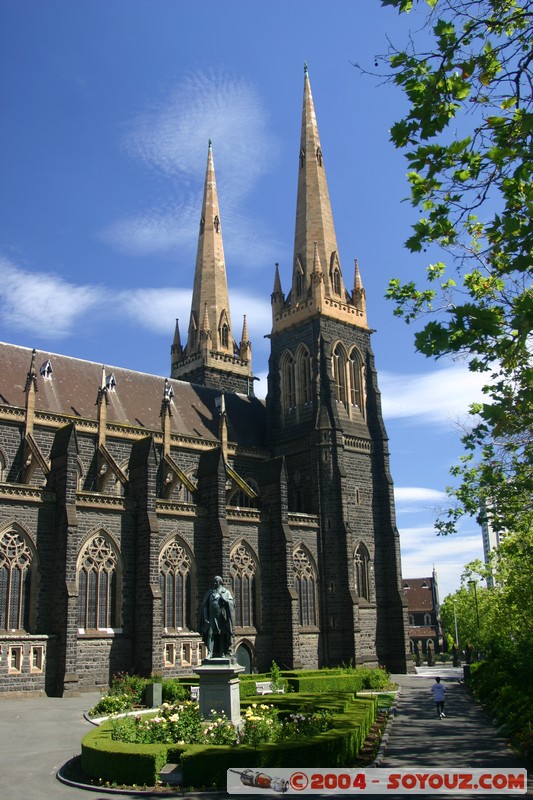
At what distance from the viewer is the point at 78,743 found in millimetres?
18109

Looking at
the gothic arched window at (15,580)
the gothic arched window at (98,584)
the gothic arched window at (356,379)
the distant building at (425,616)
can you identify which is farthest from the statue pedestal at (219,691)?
the distant building at (425,616)

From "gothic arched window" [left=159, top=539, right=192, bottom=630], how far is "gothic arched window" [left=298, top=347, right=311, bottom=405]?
49.4 ft

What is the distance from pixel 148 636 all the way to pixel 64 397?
14169mm

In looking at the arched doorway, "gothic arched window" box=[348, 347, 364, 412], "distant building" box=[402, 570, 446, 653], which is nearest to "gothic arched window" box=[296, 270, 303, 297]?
"gothic arched window" box=[348, 347, 364, 412]

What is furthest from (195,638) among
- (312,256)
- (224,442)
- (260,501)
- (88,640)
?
(312,256)

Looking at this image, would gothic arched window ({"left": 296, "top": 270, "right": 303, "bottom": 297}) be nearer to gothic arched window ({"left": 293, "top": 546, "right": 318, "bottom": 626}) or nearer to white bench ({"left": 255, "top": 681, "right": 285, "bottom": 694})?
gothic arched window ({"left": 293, "top": 546, "right": 318, "bottom": 626})

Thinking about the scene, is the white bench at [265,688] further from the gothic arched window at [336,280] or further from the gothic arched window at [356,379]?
the gothic arched window at [336,280]

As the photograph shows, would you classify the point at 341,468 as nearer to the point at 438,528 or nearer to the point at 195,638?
the point at 195,638

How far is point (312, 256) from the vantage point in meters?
49.4

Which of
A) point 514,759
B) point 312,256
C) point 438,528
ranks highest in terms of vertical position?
point 312,256

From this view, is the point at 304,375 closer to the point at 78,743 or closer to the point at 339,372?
the point at 339,372

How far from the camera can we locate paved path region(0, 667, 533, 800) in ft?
43.5

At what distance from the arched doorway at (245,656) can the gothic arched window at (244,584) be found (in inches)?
41.1

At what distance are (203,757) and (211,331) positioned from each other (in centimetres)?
4283
